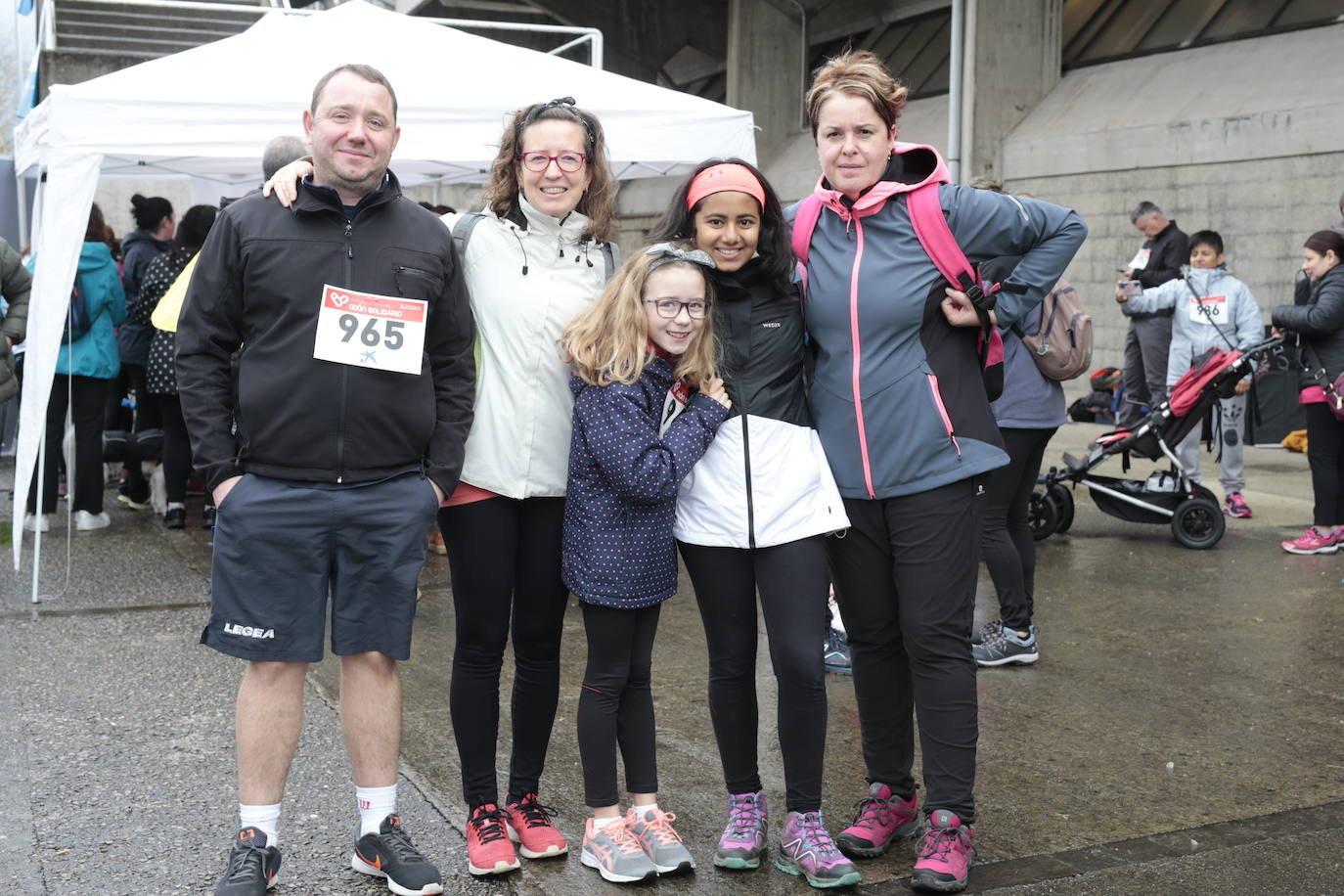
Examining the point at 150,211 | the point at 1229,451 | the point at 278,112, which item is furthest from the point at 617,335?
the point at 1229,451

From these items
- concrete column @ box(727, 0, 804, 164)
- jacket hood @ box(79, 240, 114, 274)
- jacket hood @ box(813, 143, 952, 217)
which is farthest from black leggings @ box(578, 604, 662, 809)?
concrete column @ box(727, 0, 804, 164)

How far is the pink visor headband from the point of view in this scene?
3285 mm

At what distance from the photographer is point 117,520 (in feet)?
28.3

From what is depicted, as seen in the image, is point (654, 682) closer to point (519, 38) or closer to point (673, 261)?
point (673, 261)

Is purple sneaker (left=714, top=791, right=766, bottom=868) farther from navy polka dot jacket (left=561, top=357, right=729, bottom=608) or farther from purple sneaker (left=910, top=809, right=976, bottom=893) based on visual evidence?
navy polka dot jacket (left=561, top=357, right=729, bottom=608)

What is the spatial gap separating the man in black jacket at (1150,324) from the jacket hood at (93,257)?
687 centimetres

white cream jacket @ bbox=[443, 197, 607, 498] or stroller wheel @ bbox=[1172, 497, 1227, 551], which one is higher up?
white cream jacket @ bbox=[443, 197, 607, 498]

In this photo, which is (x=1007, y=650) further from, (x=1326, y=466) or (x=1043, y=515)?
(x=1326, y=466)

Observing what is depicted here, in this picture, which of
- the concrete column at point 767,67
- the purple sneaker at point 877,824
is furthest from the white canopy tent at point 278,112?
the concrete column at point 767,67

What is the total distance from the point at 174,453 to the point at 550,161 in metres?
5.77

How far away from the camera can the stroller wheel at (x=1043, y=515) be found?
8.02 m

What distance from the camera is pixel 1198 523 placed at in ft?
25.6

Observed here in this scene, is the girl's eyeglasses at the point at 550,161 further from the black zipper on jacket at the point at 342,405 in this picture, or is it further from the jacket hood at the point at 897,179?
the jacket hood at the point at 897,179

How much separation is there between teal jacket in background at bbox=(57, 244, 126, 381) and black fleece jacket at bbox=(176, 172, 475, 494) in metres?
5.17
